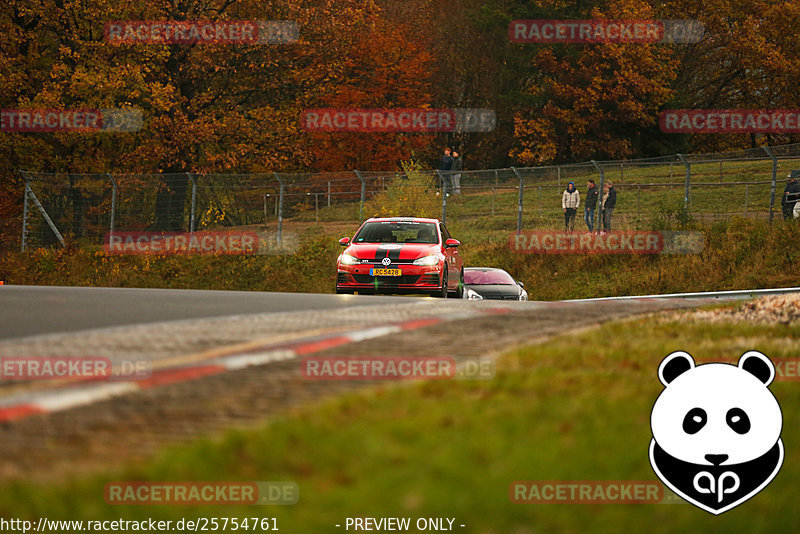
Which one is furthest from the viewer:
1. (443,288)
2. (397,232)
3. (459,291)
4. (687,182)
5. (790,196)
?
(687,182)

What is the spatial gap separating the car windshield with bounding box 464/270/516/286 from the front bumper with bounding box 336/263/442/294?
16.3 ft

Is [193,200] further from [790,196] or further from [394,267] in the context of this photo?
[790,196]

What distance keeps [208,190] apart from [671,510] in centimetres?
3053

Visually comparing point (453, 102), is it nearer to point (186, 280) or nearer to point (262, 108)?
point (262, 108)

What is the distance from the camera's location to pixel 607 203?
103ft

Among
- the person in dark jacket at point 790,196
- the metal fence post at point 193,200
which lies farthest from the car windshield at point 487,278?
the metal fence post at point 193,200

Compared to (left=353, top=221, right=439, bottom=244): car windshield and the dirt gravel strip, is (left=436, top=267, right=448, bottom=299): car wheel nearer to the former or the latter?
(left=353, top=221, right=439, bottom=244): car windshield

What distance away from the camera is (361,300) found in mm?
15594

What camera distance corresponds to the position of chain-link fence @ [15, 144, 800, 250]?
113 feet

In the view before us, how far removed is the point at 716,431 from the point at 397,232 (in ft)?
50.3

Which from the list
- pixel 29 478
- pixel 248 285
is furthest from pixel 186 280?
pixel 29 478

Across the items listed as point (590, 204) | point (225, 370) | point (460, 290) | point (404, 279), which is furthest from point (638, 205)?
point (225, 370)

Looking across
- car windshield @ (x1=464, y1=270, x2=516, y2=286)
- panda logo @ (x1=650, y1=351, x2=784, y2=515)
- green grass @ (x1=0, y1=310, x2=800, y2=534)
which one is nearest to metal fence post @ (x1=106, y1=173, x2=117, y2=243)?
car windshield @ (x1=464, y1=270, x2=516, y2=286)

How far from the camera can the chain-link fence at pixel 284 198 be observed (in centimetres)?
3438
